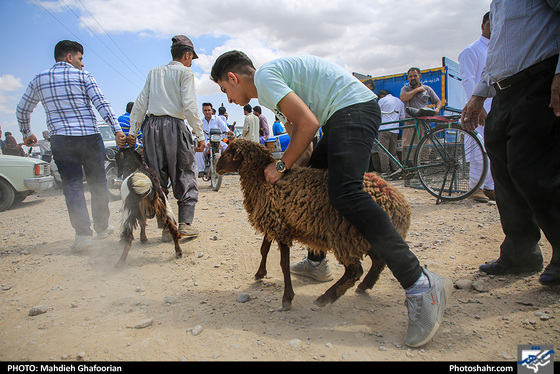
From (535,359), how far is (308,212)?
161cm

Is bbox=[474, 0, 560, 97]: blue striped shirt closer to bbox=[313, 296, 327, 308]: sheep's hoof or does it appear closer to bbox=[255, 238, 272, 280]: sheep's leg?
bbox=[313, 296, 327, 308]: sheep's hoof

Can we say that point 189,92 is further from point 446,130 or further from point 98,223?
point 446,130

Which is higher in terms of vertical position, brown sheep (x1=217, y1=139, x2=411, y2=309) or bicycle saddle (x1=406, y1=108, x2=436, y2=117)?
bicycle saddle (x1=406, y1=108, x2=436, y2=117)

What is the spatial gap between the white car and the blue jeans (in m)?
5.12

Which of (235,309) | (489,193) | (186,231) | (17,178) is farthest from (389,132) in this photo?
(17,178)

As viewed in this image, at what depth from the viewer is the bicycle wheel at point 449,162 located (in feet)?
17.7

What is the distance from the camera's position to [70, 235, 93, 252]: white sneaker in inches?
169

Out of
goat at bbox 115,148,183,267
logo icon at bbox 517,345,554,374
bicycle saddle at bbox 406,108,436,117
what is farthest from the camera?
bicycle saddle at bbox 406,108,436,117

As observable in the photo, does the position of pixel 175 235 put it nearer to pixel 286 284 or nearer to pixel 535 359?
pixel 286 284

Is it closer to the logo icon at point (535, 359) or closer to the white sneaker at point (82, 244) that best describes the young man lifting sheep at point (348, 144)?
the logo icon at point (535, 359)

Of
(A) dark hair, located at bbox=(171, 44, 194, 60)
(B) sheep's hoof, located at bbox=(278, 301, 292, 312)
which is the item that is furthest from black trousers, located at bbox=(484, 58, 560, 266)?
(A) dark hair, located at bbox=(171, 44, 194, 60)

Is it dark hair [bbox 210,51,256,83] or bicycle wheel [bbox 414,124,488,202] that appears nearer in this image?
dark hair [bbox 210,51,256,83]

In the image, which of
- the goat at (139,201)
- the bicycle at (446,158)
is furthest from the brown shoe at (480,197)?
the goat at (139,201)

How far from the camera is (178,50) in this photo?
176 inches
